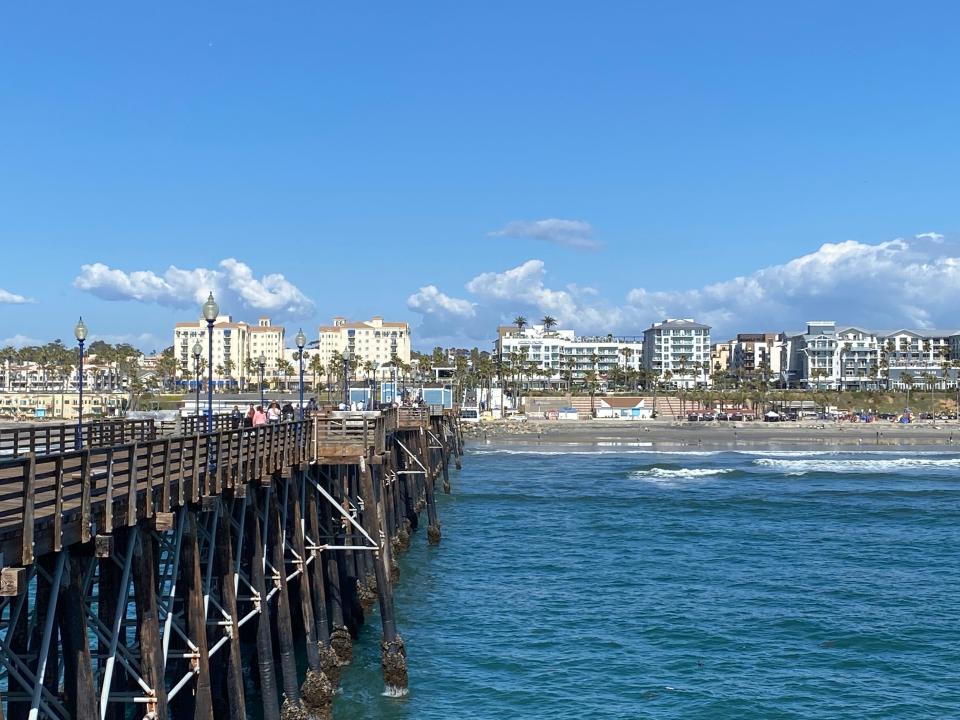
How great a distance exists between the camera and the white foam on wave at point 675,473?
74.8 meters

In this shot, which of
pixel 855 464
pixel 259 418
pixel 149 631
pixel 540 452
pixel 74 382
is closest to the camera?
pixel 149 631

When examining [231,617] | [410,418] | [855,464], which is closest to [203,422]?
[231,617]

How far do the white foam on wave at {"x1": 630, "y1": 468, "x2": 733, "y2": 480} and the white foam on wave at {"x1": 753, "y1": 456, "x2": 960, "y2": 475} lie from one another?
5.40 m

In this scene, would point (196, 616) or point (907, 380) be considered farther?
point (907, 380)

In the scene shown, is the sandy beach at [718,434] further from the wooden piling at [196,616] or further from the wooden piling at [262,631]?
the wooden piling at [196,616]

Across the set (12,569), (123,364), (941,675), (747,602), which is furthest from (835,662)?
(123,364)

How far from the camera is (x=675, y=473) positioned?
78.1m

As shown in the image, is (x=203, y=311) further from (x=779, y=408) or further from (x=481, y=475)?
(x=779, y=408)

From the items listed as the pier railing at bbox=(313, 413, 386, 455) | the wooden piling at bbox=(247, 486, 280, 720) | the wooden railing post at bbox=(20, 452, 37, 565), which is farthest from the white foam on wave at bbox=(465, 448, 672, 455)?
the wooden railing post at bbox=(20, 452, 37, 565)

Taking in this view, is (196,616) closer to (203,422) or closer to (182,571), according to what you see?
(182,571)

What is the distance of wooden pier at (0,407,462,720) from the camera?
11805 mm

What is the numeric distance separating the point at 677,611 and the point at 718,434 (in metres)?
104

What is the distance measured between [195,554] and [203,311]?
287 inches

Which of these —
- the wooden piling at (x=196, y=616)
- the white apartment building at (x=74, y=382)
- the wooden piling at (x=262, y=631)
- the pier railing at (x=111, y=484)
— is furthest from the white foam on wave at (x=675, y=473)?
the white apartment building at (x=74, y=382)
